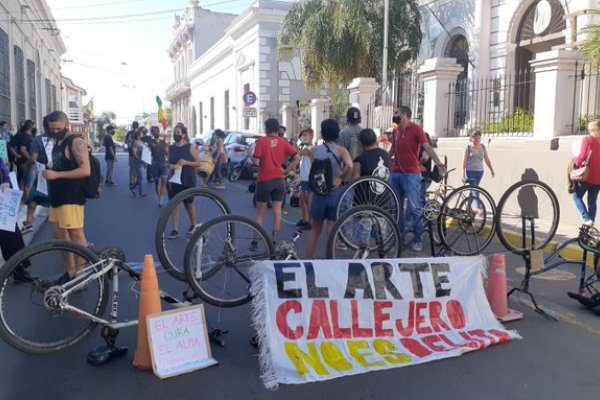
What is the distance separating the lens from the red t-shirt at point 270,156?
7469 mm

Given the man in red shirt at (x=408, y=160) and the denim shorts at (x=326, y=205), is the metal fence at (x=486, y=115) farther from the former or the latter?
the denim shorts at (x=326, y=205)

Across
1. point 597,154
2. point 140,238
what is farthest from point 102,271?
point 597,154

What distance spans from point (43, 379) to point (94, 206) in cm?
925

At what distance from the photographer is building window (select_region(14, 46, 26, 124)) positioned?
21109 millimetres

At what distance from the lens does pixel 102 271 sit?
14.3 feet

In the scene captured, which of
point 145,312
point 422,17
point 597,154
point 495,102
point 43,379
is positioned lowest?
point 43,379

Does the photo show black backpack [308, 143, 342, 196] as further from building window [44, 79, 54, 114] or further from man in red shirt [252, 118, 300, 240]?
building window [44, 79, 54, 114]

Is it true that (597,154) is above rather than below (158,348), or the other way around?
above

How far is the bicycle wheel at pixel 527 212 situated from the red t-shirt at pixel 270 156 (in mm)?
2762

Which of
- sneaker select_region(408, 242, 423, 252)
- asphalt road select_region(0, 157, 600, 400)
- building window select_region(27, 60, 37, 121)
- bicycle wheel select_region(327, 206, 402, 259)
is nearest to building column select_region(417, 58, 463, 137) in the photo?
sneaker select_region(408, 242, 423, 252)

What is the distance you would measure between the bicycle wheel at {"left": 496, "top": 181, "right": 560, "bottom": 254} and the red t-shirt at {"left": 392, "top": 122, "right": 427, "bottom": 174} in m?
1.18

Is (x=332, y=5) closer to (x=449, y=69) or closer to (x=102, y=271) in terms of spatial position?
(x=449, y=69)

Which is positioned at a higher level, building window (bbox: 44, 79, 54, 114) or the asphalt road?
building window (bbox: 44, 79, 54, 114)

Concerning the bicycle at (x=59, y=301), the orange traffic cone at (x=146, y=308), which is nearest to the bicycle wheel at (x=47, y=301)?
the bicycle at (x=59, y=301)
